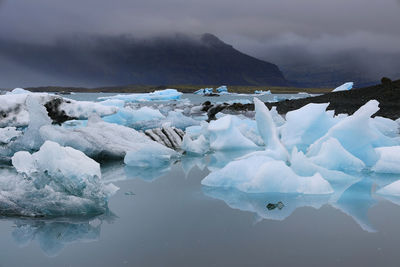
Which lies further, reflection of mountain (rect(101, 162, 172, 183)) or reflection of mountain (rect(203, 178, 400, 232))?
reflection of mountain (rect(101, 162, 172, 183))

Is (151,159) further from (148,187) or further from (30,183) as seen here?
(30,183)

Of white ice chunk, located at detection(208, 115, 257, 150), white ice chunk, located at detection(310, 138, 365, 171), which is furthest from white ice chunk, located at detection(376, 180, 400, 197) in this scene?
white ice chunk, located at detection(208, 115, 257, 150)

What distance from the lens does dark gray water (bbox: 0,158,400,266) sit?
2.28 m

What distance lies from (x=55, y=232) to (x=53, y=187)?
578 mm

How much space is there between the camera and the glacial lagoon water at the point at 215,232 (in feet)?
7.49

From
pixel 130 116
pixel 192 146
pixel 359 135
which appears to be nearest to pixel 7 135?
pixel 192 146

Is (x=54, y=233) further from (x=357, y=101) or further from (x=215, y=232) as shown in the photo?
(x=357, y=101)

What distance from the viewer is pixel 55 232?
2.71m

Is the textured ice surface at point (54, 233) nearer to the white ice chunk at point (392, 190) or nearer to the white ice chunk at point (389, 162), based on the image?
the white ice chunk at point (392, 190)

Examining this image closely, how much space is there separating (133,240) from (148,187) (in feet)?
5.37

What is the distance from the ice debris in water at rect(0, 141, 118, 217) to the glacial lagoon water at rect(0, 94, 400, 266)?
0.12 meters

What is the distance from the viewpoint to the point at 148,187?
418 centimetres

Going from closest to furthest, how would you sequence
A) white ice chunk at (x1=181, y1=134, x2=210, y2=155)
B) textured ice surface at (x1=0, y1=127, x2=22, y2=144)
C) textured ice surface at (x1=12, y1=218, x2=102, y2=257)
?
1. textured ice surface at (x1=12, y1=218, x2=102, y2=257)
2. textured ice surface at (x1=0, y1=127, x2=22, y2=144)
3. white ice chunk at (x1=181, y1=134, x2=210, y2=155)

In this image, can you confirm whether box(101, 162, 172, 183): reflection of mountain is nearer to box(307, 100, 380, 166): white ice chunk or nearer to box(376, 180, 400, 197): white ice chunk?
box(307, 100, 380, 166): white ice chunk
